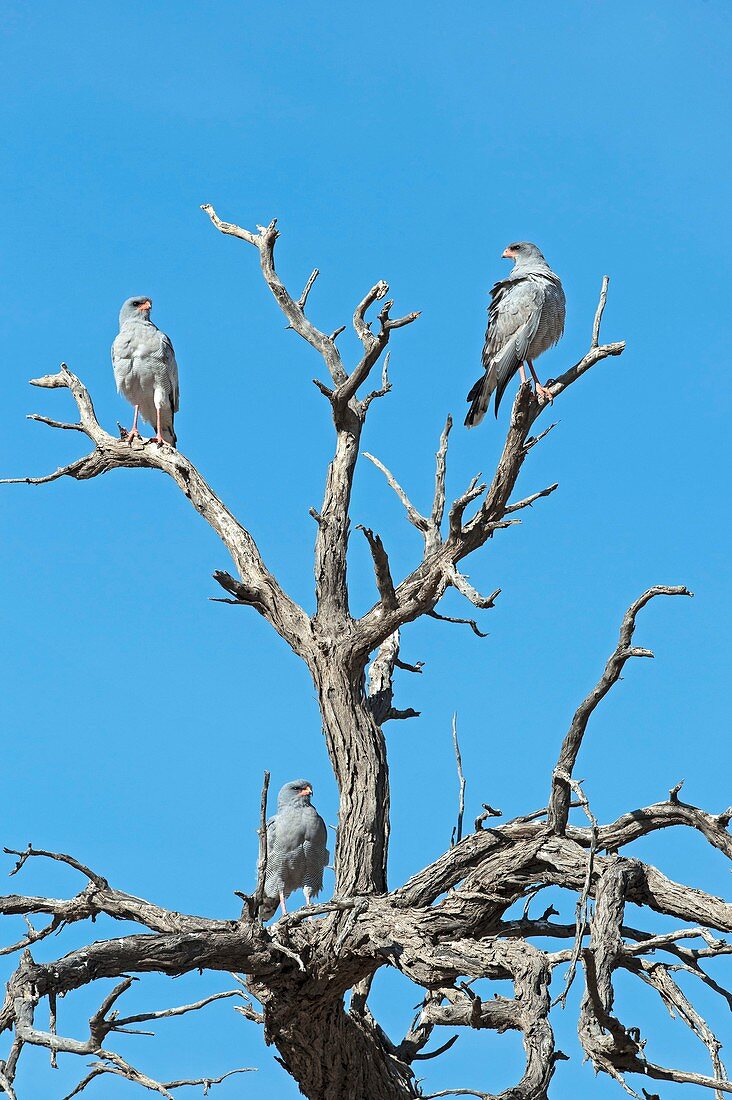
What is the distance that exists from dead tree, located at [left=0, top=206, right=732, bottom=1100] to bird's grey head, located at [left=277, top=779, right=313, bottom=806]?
0.87 m

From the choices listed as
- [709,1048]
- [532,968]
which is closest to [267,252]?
[532,968]

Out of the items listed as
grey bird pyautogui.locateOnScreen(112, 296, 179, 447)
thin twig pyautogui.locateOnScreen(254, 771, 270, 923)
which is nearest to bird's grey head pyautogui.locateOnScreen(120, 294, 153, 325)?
grey bird pyautogui.locateOnScreen(112, 296, 179, 447)

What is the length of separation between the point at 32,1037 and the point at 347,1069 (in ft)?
8.55

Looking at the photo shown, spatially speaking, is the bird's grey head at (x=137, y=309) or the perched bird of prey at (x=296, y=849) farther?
the bird's grey head at (x=137, y=309)

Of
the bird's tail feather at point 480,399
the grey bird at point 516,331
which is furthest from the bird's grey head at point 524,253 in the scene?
the bird's tail feather at point 480,399

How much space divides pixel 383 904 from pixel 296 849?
1.78 metres

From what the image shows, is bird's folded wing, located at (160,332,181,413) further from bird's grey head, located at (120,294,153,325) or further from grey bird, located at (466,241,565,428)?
grey bird, located at (466,241,565,428)

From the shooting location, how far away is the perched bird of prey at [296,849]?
822cm

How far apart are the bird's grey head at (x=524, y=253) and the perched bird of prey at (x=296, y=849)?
3.90 m

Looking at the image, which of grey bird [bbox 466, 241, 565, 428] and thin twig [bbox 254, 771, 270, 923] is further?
grey bird [bbox 466, 241, 565, 428]

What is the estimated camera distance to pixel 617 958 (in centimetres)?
554

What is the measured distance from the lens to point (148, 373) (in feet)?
30.7

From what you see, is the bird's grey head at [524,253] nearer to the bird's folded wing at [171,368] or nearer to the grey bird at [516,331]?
the grey bird at [516,331]

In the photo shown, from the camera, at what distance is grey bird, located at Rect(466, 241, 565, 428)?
7.92 metres
